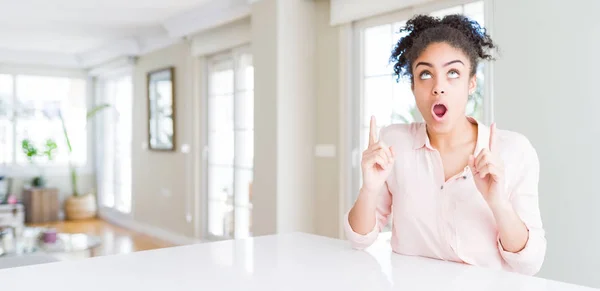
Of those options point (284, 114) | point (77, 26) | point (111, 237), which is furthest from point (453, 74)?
point (111, 237)

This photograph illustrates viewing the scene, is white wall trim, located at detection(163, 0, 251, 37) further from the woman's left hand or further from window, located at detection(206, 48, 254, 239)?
the woman's left hand

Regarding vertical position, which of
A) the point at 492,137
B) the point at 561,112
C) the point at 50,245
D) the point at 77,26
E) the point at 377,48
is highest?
the point at 77,26

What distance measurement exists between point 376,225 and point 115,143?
6882 mm

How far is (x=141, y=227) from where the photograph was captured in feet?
22.1

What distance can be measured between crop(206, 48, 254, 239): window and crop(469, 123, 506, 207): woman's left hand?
373 centimetres

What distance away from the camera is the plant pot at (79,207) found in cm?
784

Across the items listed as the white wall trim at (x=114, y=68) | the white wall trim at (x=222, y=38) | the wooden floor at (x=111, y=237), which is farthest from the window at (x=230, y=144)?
the white wall trim at (x=114, y=68)

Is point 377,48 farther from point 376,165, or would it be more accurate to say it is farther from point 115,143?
point 115,143

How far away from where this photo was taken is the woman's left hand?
1.13 m

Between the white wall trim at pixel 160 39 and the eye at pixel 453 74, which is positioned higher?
the white wall trim at pixel 160 39

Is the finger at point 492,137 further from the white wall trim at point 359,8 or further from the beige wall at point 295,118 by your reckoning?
the beige wall at point 295,118

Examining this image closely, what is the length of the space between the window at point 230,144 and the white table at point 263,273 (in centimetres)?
357

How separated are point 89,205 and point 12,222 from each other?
2603 mm

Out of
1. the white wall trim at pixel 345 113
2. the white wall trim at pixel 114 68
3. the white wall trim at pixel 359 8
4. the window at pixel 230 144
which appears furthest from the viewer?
the white wall trim at pixel 114 68
